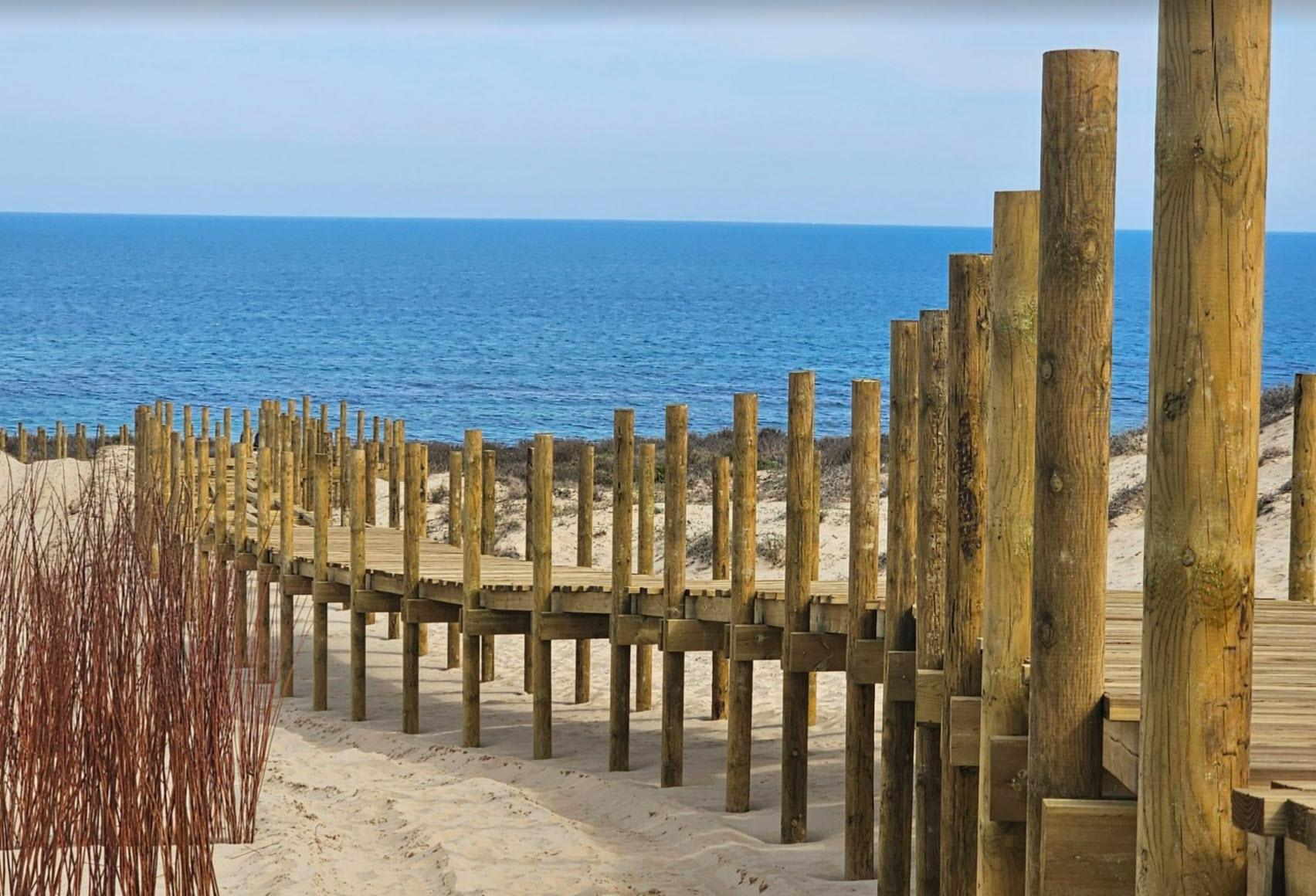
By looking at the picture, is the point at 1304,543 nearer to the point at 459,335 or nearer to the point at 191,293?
the point at 459,335

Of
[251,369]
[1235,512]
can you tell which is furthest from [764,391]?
[1235,512]

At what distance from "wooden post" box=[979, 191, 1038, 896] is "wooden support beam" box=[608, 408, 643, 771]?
16.0ft

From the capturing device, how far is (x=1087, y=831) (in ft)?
13.5

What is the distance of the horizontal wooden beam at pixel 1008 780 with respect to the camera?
191 inches

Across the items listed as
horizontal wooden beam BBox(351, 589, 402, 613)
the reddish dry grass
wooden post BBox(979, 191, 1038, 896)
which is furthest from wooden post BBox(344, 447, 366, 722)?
wooden post BBox(979, 191, 1038, 896)

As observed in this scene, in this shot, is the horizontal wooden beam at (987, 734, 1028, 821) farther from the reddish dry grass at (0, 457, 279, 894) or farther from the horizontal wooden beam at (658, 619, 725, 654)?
the horizontal wooden beam at (658, 619, 725, 654)

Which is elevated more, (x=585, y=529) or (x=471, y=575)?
(x=585, y=529)

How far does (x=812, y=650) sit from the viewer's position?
826cm

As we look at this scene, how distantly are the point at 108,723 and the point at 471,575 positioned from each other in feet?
15.6

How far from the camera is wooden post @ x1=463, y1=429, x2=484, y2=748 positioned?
1070 cm

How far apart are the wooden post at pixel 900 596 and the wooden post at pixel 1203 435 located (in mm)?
3337

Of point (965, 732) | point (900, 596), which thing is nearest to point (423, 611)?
point (900, 596)

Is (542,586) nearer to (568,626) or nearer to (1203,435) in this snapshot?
(568,626)

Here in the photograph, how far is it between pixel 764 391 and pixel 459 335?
2439 cm
